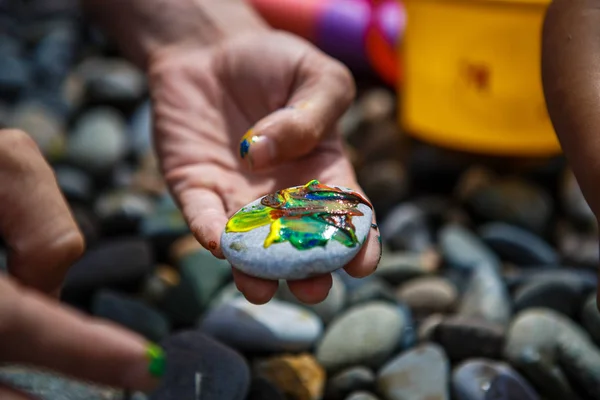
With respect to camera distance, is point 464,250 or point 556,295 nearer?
point 556,295

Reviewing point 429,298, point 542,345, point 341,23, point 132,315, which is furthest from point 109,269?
point 341,23

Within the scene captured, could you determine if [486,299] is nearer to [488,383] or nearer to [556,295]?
[556,295]

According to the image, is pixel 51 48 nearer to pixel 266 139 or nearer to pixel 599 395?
pixel 266 139

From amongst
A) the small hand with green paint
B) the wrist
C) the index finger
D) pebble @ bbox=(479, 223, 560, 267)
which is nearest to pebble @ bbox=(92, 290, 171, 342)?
the small hand with green paint

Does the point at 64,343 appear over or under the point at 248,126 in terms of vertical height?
over

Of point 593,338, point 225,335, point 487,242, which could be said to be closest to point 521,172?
point 487,242

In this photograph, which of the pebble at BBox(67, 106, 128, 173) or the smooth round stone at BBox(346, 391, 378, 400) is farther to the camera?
the pebble at BBox(67, 106, 128, 173)

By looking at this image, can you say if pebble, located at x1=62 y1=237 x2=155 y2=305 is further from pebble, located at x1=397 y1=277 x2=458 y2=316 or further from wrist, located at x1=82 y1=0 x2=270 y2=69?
pebble, located at x1=397 y1=277 x2=458 y2=316

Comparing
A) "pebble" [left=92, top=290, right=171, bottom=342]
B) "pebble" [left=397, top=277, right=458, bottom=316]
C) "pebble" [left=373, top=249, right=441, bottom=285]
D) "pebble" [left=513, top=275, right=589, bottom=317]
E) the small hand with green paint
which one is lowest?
"pebble" [left=92, top=290, right=171, bottom=342]

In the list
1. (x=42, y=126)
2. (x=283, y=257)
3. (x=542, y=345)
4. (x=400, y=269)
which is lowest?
(x=42, y=126)
